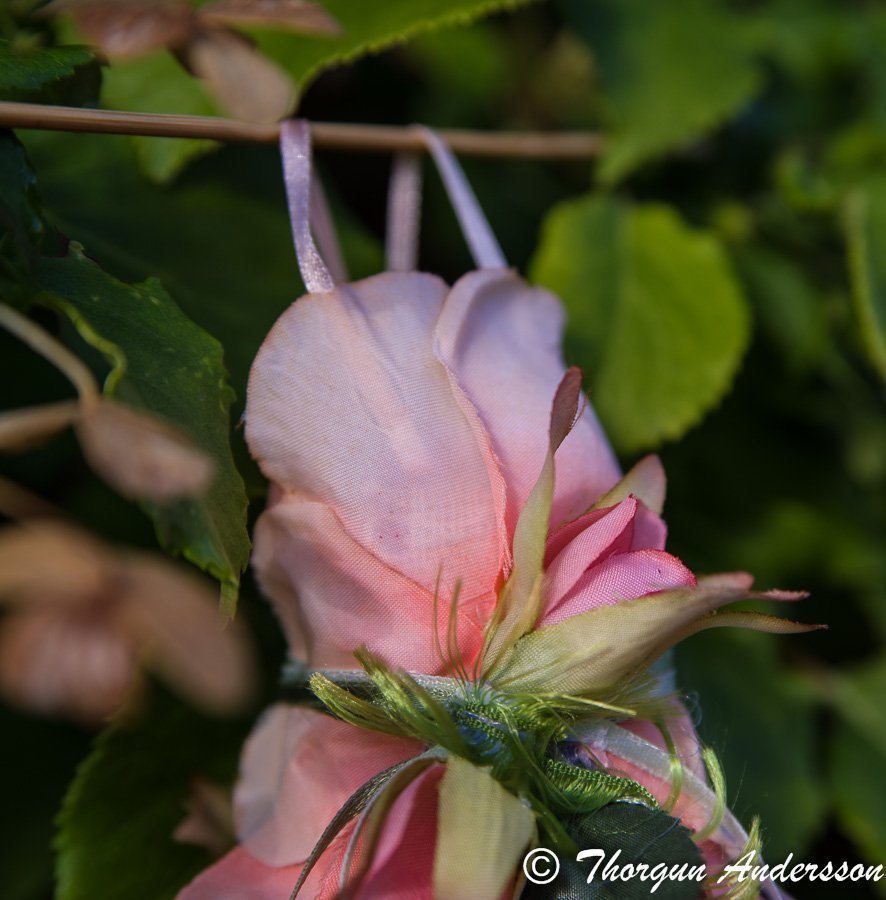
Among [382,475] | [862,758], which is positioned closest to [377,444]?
[382,475]

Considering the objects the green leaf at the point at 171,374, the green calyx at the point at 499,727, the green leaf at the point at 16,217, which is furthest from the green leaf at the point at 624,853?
the green leaf at the point at 16,217

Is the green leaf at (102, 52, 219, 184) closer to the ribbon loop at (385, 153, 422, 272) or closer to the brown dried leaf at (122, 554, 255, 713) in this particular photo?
the ribbon loop at (385, 153, 422, 272)

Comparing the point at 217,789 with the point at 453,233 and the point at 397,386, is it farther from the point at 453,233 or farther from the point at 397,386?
the point at 453,233

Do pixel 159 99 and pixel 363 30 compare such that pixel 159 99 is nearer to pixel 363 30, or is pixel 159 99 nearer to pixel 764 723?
pixel 363 30

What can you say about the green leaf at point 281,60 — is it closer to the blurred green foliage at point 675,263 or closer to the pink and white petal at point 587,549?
the blurred green foliage at point 675,263

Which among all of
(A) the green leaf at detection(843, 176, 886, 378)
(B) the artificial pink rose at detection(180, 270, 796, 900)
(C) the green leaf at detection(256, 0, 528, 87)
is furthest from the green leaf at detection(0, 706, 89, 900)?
(A) the green leaf at detection(843, 176, 886, 378)
